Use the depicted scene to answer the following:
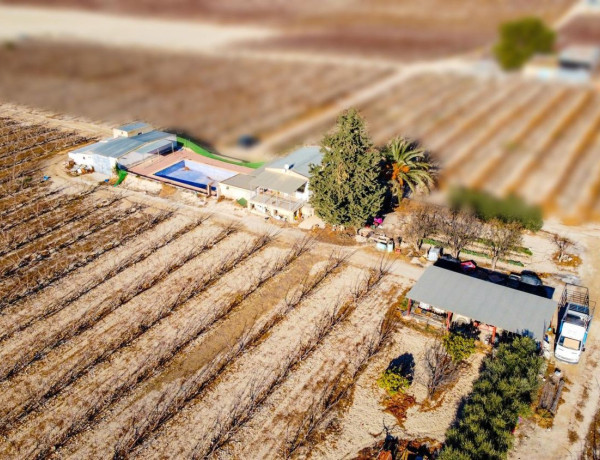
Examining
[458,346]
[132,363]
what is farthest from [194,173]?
[458,346]

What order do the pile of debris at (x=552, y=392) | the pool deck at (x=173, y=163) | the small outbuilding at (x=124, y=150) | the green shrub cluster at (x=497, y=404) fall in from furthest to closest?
1. the small outbuilding at (x=124, y=150)
2. the pool deck at (x=173, y=163)
3. the pile of debris at (x=552, y=392)
4. the green shrub cluster at (x=497, y=404)

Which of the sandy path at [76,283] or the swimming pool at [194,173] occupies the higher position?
the swimming pool at [194,173]

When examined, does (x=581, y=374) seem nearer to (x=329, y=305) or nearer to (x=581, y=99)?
(x=329, y=305)

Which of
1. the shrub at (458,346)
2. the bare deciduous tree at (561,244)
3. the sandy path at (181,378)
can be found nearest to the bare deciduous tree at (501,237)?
the bare deciduous tree at (561,244)

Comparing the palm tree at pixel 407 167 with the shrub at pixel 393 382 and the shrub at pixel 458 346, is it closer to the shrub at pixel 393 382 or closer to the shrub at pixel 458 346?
the shrub at pixel 458 346

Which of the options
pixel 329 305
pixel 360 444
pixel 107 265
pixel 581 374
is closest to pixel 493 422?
pixel 360 444

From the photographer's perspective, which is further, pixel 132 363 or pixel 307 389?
pixel 132 363

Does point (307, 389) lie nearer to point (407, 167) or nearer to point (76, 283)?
point (76, 283)
